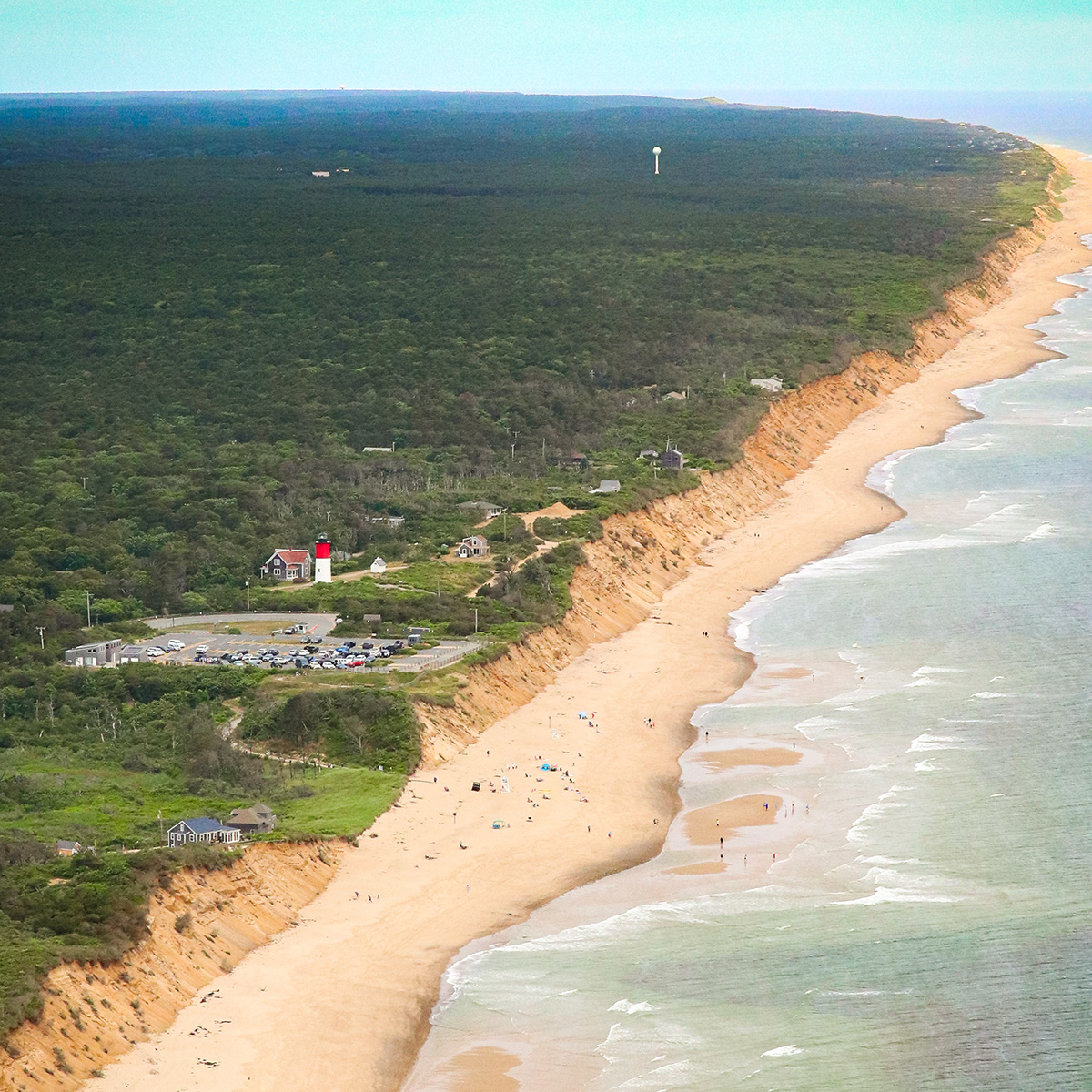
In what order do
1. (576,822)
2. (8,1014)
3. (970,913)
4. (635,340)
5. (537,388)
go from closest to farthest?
(8,1014), (970,913), (576,822), (537,388), (635,340)

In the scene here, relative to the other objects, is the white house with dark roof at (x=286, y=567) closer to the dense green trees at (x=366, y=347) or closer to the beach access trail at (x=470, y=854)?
the dense green trees at (x=366, y=347)

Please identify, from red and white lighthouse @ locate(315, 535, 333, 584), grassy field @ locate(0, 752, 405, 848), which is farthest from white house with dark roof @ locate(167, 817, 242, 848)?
red and white lighthouse @ locate(315, 535, 333, 584)

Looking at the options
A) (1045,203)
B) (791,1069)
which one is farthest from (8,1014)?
(1045,203)

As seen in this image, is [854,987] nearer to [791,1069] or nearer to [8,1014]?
[791,1069]

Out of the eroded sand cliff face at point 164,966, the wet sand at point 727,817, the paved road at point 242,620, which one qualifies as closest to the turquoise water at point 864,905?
the wet sand at point 727,817

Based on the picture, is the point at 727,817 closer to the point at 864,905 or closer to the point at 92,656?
the point at 864,905

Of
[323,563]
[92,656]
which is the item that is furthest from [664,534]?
[92,656]
